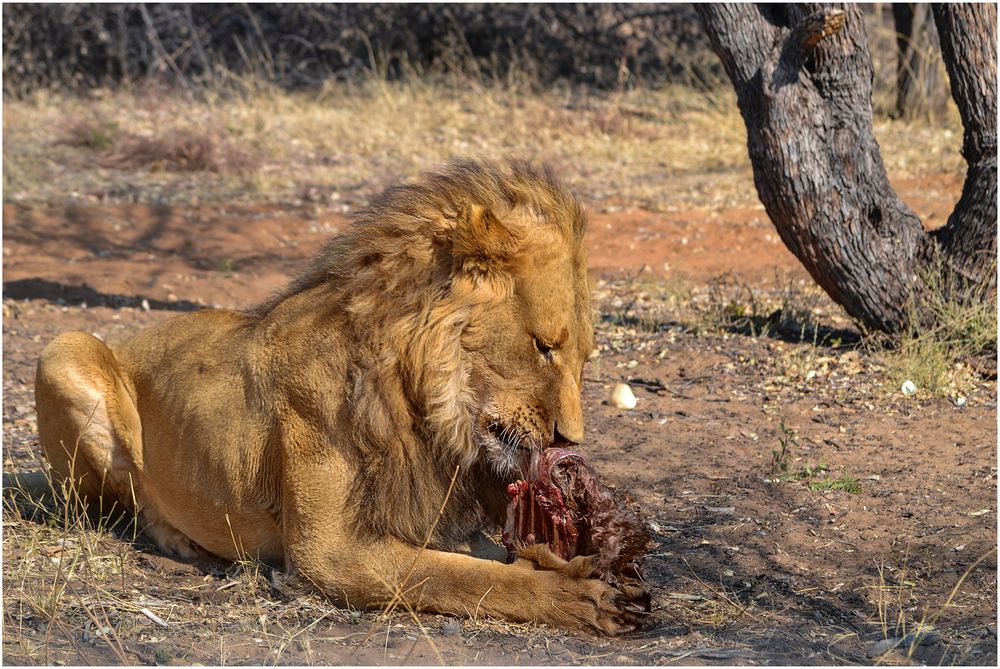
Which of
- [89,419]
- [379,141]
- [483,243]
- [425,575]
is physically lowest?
[425,575]

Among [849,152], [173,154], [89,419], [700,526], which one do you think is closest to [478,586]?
[700,526]

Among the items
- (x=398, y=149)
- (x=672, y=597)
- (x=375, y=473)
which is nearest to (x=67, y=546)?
(x=375, y=473)

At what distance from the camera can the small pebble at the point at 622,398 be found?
19.6 ft

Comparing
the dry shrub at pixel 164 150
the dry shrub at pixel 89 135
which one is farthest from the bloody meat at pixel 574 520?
the dry shrub at pixel 89 135

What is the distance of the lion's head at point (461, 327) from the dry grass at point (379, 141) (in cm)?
759

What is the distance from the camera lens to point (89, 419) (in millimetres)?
4398

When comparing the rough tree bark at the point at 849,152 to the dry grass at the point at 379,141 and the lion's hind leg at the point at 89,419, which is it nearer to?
the lion's hind leg at the point at 89,419

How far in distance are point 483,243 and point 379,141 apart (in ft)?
32.6

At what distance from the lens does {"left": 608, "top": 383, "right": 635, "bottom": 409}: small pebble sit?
19.6ft

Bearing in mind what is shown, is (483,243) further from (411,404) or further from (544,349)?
(411,404)

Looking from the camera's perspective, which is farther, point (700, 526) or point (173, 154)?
point (173, 154)

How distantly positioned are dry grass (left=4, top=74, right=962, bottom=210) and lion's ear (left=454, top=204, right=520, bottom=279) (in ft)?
25.5

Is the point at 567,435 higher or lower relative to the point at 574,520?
higher

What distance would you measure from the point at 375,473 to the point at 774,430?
2504 millimetres
